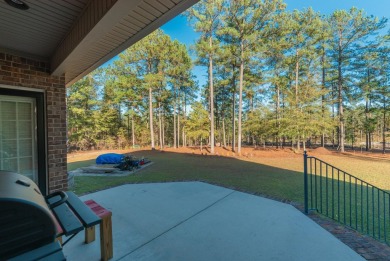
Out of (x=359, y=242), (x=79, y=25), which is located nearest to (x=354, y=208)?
(x=359, y=242)

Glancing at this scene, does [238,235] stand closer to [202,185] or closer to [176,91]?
[202,185]

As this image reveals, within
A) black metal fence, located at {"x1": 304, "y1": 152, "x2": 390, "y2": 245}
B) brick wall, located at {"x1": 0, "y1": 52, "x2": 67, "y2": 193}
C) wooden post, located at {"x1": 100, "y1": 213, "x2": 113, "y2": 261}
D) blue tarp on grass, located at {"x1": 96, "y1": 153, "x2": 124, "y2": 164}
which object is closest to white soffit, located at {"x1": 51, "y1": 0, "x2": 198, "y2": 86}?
brick wall, located at {"x1": 0, "y1": 52, "x2": 67, "y2": 193}

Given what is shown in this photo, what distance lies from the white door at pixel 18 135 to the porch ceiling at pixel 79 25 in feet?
2.54

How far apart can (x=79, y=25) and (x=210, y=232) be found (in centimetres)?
307

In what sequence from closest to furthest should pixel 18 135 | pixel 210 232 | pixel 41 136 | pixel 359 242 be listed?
1. pixel 359 242
2. pixel 210 232
3. pixel 18 135
4. pixel 41 136

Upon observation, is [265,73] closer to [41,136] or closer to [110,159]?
[110,159]

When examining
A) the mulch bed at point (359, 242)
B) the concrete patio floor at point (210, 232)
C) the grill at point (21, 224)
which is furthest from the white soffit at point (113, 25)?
the mulch bed at point (359, 242)

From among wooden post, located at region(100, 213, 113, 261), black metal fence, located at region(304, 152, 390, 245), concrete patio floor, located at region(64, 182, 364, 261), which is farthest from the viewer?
black metal fence, located at region(304, 152, 390, 245)

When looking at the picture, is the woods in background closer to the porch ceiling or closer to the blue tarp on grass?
the blue tarp on grass

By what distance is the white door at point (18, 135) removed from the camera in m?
2.75

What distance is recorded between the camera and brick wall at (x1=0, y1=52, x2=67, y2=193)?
9.21 feet

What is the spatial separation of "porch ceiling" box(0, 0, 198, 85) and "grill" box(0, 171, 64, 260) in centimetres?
147

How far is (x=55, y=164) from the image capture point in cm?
315

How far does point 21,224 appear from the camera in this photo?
0.98 metres
